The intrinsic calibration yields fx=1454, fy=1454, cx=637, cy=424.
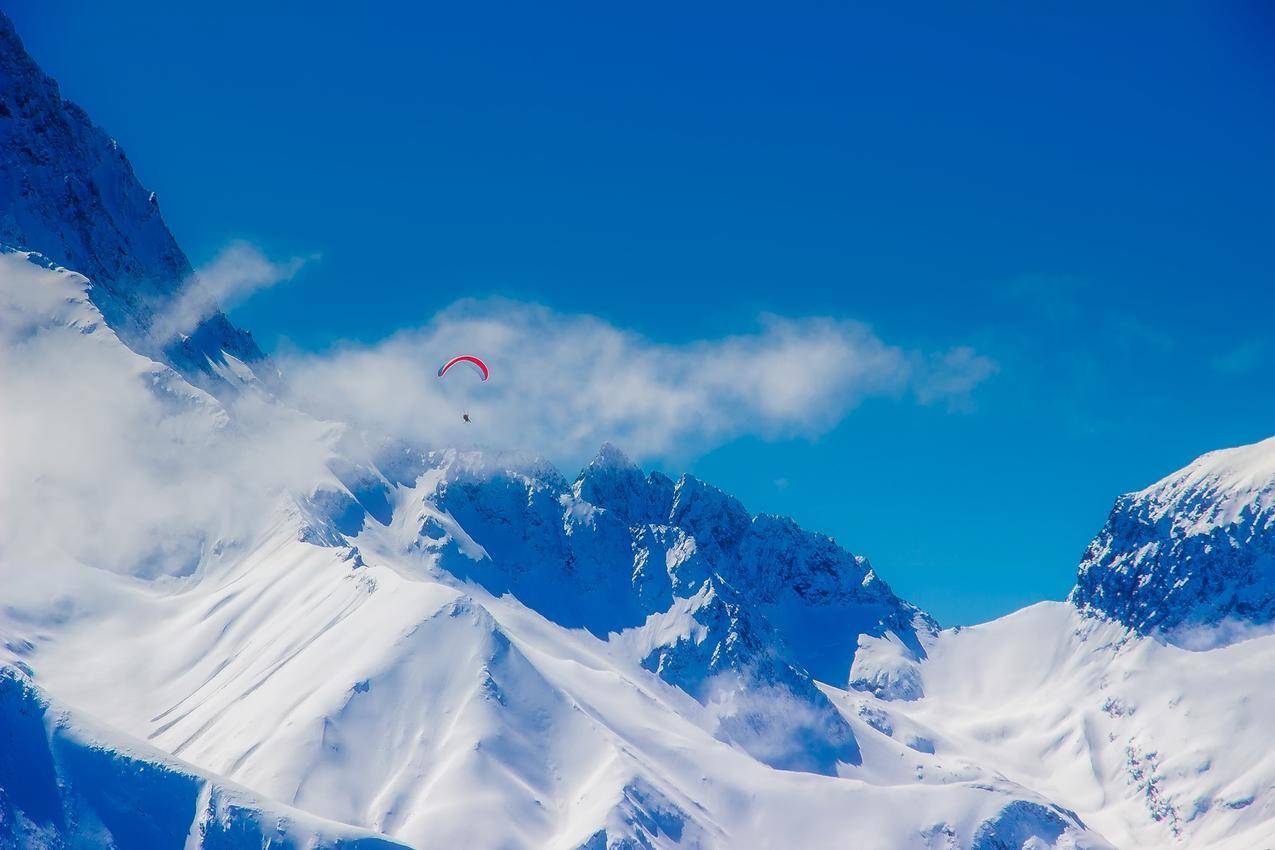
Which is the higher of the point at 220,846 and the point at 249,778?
the point at 249,778

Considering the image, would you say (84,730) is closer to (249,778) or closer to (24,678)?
(24,678)

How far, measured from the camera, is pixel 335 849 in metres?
162

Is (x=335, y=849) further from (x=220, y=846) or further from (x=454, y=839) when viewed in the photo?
(x=454, y=839)

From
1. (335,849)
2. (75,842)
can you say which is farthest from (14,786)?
(335,849)

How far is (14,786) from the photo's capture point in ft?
486

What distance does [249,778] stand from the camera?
19875cm

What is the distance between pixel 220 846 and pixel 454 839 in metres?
42.7

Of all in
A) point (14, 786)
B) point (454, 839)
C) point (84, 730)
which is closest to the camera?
point (14, 786)

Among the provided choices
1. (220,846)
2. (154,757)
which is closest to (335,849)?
(220,846)

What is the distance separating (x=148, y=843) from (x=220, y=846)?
299 inches

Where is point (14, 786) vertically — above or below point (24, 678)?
below

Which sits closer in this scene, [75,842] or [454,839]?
[75,842]

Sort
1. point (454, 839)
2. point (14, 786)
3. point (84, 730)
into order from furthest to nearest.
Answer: point (454, 839) → point (84, 730) → point (14, 786)

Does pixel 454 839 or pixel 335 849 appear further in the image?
pixel 454 839
